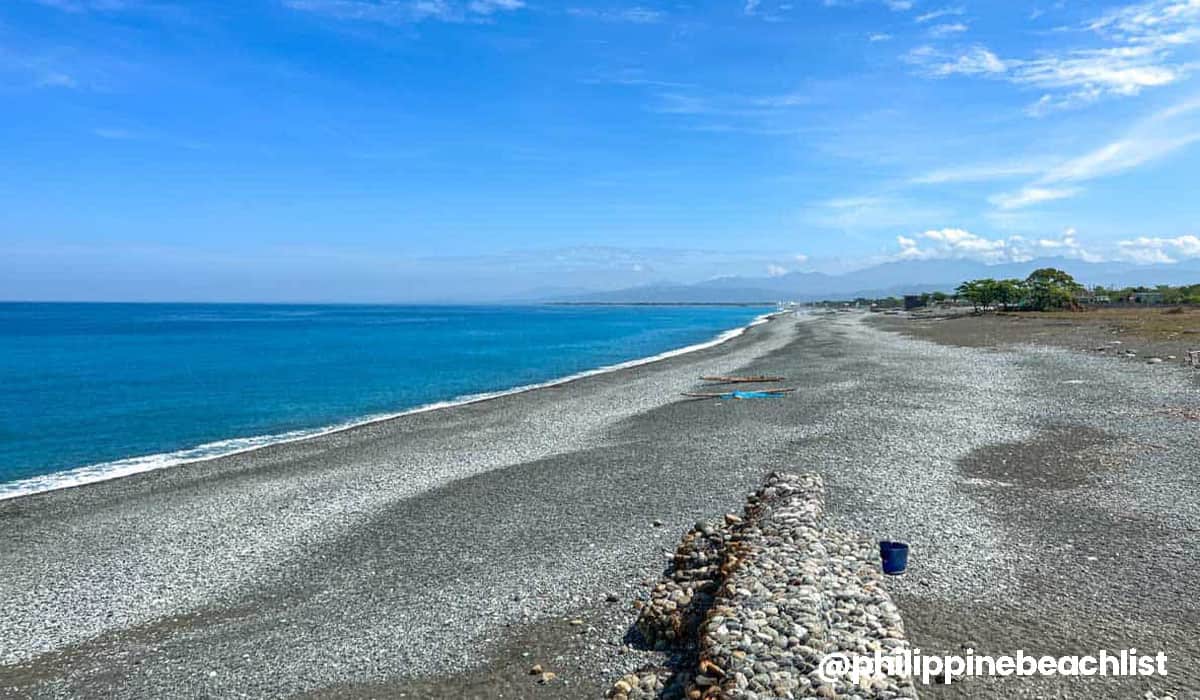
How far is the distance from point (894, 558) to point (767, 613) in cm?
356

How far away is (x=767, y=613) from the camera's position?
6.67 m

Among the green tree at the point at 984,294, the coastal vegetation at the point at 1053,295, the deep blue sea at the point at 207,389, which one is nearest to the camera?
the deep blue sea at the point at 207,389

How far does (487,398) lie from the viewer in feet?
102

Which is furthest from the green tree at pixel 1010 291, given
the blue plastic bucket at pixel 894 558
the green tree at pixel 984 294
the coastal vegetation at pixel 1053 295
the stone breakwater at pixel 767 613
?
the stone breakwater at pixel 767 613

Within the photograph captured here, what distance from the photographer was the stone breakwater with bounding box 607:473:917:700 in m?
5.81

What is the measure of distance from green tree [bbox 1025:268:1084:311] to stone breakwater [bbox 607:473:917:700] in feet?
297

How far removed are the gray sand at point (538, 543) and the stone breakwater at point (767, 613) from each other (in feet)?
2.32

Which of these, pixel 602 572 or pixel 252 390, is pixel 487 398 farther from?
pixel 602 572

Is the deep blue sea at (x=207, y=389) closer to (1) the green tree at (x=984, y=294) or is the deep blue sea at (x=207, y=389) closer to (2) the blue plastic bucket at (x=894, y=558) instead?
(2) the blue plastic bucket at (x=894, y=558)

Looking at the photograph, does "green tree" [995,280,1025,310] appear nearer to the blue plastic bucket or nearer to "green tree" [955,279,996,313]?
"green tree" [955,279,996,313]

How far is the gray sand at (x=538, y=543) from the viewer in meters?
8.08

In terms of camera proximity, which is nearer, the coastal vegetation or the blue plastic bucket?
the blue plastic bucket

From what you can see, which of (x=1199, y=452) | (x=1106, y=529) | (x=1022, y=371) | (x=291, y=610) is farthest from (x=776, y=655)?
(x=1022, y=371)

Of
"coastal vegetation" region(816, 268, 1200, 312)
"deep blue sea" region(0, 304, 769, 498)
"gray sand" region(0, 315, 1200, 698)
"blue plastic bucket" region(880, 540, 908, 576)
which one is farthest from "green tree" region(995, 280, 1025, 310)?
"blue plastic bucket" region(880, 540, 908, 576)
